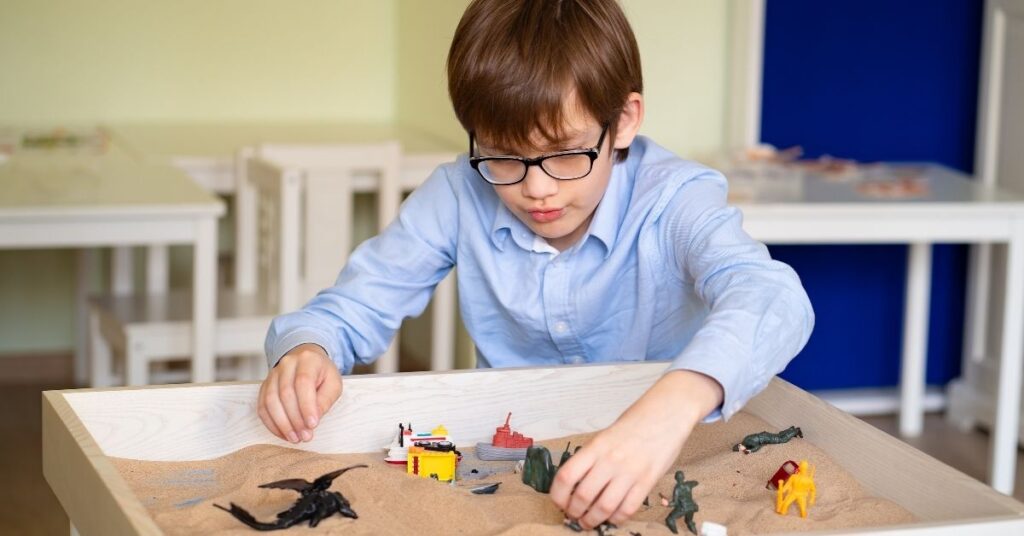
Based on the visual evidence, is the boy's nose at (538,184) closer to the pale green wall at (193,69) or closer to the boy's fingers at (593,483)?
the boy's fingers at (593,483)

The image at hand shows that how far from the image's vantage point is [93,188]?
263cm

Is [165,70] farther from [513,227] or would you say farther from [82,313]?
[513,227]

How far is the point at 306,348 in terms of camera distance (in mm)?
1340

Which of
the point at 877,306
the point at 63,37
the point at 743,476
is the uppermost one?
the point at 63,37

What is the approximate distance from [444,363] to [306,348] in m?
1.80

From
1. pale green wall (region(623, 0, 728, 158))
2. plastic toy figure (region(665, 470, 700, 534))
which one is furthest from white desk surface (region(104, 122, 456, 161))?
plastic toy figure (region(665, 470, 700, 534))

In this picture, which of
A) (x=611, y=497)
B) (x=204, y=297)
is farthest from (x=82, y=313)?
(x=611, y=497)

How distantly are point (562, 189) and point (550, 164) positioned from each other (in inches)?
A: 1.4

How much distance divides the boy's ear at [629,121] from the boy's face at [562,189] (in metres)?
0.03

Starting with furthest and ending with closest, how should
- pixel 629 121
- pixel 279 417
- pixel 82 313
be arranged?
pixel 82 313 → pixel 629 121 → pixel 279 417

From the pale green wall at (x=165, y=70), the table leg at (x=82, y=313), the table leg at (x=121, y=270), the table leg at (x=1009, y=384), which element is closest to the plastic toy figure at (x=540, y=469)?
the table leg at (x=1009, y=384)

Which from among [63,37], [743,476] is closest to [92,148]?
[63,37]

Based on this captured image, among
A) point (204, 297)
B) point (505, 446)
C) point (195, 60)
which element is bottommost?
point (204, 297)

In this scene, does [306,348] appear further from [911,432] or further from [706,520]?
[911,432]
